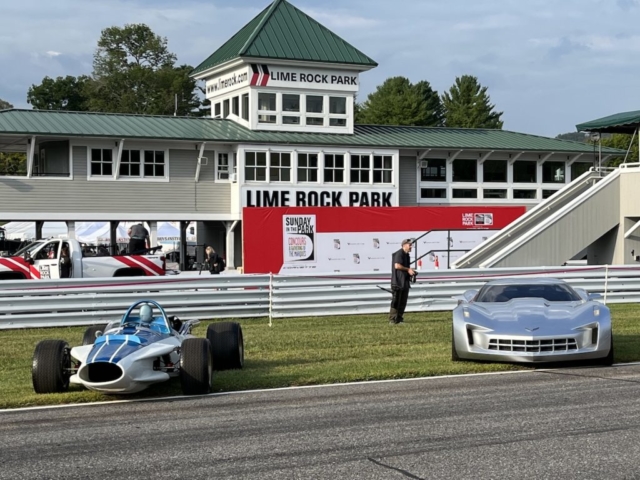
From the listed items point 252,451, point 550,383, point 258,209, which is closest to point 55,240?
point 258,209

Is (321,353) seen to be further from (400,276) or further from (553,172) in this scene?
(553,172)

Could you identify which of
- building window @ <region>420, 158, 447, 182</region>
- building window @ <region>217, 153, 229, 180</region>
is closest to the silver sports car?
building window @ <region>217, 153, 229, 180</region>

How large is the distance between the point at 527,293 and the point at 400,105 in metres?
83.9

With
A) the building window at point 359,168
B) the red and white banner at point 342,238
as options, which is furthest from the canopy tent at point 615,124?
the building window at point 359,168

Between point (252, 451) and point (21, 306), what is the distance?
44.7 ft

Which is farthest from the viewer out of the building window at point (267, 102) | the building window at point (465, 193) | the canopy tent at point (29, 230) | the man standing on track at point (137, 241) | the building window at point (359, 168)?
the canopy tent at point (29, 230)

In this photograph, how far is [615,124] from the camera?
36312mm

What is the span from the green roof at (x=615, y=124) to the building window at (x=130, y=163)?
18734 millimetres

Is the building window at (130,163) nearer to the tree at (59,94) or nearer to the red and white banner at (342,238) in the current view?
the red and white banner at (342,238)

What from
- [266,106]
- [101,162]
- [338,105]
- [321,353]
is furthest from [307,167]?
[321,353]

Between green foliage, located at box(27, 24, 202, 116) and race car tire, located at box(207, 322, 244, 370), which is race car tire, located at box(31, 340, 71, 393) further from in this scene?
green foliage, located at box(27, 24, 202, 116)

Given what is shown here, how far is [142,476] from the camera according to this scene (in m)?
7.45

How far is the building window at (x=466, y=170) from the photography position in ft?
161

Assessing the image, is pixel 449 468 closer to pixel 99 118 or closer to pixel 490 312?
pixel 490 312
